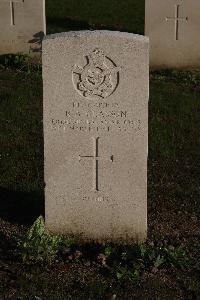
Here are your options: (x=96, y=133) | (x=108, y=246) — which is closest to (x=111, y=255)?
(x=108, y=246)

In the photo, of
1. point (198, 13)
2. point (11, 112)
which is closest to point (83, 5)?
point (198, 13)

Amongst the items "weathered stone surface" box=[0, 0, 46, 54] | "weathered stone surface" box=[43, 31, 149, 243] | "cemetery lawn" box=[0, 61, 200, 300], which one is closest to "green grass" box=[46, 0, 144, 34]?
"weathered stone surface" box=[0, 0, 46, 54]

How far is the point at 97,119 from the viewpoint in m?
5.83

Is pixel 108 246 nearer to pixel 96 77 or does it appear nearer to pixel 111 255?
pixel 111 255

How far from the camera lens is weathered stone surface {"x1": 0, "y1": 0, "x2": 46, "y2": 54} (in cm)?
1198

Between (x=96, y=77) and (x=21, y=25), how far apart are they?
6751 millimetres

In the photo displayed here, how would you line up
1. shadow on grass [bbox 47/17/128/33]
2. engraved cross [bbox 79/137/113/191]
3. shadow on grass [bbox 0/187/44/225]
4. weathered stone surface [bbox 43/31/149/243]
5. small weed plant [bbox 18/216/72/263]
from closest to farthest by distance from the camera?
weathered stone surface [bbox 43/31/149/243], small weed plant [bbox 18/216/72/263], engraved cross [bbox 79/137/113/191], shadow on grass [bbox 0/187/44/225], shadow on grass [bbox 47/17/128/33]

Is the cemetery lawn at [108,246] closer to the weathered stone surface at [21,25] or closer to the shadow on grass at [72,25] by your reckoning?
the weathered stone surface at [21,25]

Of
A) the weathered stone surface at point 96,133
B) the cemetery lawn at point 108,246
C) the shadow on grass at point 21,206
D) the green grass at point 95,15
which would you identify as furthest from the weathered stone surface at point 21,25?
the weathered stone surface at point 96,133

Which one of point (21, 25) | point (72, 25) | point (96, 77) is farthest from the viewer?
point (72, 25)

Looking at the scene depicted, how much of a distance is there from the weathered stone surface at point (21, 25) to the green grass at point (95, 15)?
2.91 m

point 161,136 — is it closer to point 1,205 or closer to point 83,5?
point 1,205

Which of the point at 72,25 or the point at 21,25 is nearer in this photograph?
the point at 21,25

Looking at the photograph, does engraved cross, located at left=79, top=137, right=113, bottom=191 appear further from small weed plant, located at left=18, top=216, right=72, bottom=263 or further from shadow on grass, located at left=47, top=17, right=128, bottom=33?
shadow on grass, located at left=47, top=17, right=128, bottom=33
